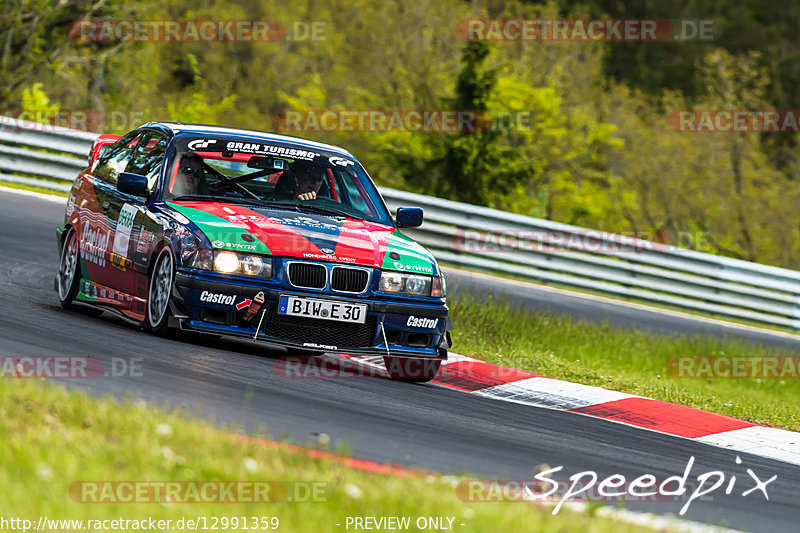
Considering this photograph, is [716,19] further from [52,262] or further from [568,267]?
[52,262]

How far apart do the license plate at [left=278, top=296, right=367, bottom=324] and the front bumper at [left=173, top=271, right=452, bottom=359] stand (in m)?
0.03

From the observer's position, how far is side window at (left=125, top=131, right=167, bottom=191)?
8625mm


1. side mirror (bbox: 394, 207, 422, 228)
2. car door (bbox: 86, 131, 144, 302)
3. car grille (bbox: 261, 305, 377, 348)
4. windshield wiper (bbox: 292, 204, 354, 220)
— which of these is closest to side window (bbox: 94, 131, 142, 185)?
car door (bbox: 86, 131, 144, 302)

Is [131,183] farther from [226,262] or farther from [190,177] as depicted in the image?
[226,262]

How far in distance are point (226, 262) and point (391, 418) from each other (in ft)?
5.69

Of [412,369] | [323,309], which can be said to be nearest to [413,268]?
[323,309]

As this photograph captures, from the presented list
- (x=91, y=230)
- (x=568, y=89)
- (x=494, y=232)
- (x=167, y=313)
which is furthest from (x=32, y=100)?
(x=568, y=89)

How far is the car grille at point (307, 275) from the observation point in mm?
7562

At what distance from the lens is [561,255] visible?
17.3 metres

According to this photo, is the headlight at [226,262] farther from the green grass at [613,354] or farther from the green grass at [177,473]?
the green grass at [613,354]

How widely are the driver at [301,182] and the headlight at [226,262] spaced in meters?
1.24

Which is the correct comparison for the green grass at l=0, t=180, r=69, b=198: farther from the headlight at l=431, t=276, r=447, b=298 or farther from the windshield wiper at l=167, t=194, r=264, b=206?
the headlight at l=431, t=276, r=447, b=298

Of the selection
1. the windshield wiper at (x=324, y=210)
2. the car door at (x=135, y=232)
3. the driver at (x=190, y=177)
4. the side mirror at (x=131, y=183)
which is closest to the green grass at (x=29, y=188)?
the car door at (x=135, y=232)

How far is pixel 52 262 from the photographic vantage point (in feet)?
38.4
